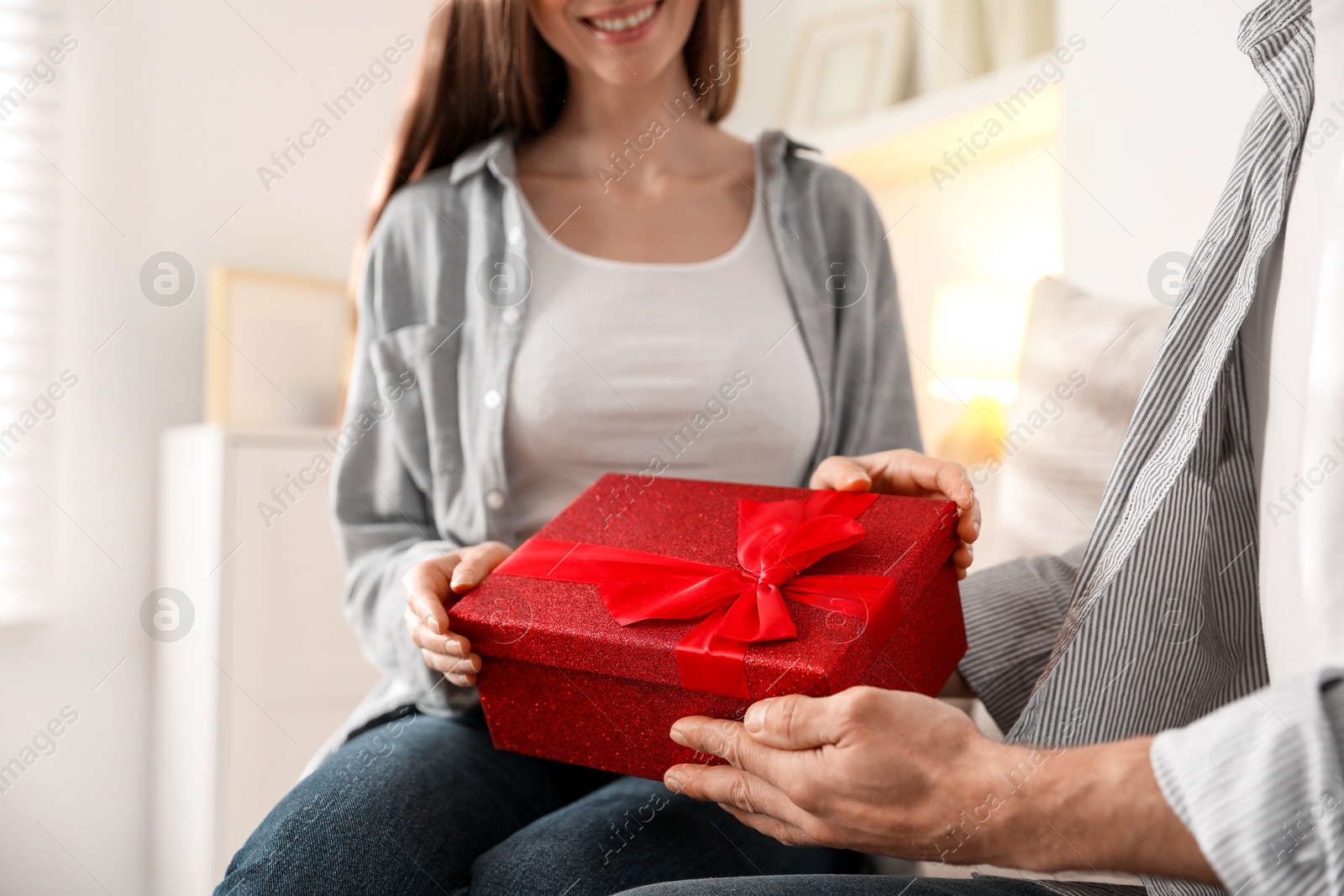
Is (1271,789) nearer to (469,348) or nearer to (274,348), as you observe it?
(469,348)

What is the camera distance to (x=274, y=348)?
167cm

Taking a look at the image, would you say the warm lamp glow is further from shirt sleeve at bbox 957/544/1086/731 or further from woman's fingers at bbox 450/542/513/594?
woman's fingers at bbox 450/542/513/594

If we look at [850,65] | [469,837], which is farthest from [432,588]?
[850,65]

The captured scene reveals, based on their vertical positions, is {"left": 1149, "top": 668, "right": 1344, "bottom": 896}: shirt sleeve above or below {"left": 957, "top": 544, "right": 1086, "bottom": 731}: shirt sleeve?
above

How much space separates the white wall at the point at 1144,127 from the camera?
103 cm

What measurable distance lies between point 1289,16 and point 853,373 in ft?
1.56

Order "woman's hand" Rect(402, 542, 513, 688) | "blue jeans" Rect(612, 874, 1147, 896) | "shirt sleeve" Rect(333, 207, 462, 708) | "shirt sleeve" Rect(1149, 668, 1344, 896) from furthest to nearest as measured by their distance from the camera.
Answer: "shirt sleeve" Rect(333, 207, 462, 708), "woman's hand" Rect(402, 542, 513, 688), "blue jeans" Rect(612, 874, 1147, 896), "shirt sleeve" Rect(1149, 668, 1344, 896)

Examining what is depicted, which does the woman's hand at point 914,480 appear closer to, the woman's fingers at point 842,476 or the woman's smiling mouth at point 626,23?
the woman's fingers at point 842,476

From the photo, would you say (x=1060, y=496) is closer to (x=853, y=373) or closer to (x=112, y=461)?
(x=853, y=373)

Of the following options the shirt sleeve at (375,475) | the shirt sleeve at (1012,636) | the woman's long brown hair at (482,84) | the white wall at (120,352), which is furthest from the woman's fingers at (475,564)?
the white wall at (120,352)

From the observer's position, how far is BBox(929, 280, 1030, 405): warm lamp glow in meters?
1.57

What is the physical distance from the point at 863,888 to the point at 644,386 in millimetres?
483

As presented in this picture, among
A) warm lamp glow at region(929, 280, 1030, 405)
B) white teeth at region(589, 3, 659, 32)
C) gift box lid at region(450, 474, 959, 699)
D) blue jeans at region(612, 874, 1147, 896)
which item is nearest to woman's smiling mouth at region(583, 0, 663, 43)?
white teeth at region(589, 3, 659, 32)

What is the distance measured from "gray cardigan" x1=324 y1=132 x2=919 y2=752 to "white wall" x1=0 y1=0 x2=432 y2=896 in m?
0.78
